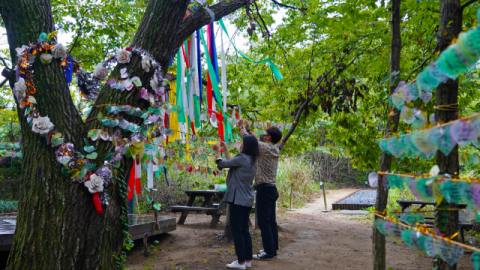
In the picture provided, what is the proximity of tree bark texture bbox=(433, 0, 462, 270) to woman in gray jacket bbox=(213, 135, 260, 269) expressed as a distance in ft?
6.29

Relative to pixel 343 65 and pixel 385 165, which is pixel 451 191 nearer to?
pixel 385 165

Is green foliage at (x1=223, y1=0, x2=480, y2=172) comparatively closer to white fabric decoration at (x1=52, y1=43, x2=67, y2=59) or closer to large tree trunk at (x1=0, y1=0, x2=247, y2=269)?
large tree trunk at (x1=0, y1=0, x2=247, y2=269)

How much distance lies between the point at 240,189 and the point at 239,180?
9cm

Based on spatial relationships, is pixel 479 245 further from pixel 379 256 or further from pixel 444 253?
pixel 444 253

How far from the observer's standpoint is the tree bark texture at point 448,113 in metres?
2.10

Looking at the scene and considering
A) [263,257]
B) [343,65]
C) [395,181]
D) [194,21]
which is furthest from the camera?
[343,65]

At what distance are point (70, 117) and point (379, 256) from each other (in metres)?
2.51

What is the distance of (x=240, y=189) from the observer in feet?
12.3

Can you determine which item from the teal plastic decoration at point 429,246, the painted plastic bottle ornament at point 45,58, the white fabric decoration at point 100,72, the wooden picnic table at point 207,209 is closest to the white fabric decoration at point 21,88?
the painted plastic bottle ornament at point 45,58

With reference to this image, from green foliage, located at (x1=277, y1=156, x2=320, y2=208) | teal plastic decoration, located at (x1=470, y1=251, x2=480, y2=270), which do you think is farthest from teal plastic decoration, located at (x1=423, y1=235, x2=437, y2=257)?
green foliage, located at (x1=277, y1=156, x2=320, y2=208)

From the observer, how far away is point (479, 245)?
563cm

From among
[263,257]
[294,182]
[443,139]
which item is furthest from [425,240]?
[294,182]

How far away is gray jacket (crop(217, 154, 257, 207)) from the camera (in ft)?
12.2

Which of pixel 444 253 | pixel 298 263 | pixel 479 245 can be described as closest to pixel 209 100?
pixel 298 263
